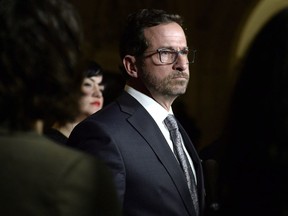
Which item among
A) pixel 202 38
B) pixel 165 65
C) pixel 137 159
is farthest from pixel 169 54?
pixel 202 38

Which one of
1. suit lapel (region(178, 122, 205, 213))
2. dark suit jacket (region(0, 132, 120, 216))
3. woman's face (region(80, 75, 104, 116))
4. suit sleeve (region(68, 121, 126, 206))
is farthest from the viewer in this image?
woman's face (region(80, 75, 104, 116))

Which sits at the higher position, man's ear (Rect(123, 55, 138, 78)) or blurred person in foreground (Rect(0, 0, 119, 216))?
blurred person in foreground (Rect(0, 0, 119, 216))

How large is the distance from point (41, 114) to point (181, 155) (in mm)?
1448

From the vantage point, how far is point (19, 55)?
5.56 feet

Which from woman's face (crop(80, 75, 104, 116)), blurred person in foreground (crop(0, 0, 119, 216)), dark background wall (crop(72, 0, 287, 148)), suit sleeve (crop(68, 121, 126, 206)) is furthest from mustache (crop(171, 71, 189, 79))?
dark background wall (crop(72, 0, 287, 148))

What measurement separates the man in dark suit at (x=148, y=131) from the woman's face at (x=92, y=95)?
62cm

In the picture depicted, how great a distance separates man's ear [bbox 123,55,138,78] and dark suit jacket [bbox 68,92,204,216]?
314 mm

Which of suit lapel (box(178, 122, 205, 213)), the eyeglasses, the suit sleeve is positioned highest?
the eyeglasses

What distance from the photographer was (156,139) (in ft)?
10.1

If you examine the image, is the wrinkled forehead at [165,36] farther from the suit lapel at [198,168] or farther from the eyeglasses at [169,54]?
the suit lapel at [198,168]

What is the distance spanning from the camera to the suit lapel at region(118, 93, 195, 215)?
9.82 ft

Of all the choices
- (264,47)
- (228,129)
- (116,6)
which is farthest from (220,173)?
(116,6)

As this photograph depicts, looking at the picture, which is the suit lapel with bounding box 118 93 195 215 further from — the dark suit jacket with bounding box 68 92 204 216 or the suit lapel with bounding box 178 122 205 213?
the suit lapel with bounding box 178 122 205 213

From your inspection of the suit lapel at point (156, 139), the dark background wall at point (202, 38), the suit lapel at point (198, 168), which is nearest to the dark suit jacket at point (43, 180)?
the suit lapel at point (156, 139)
